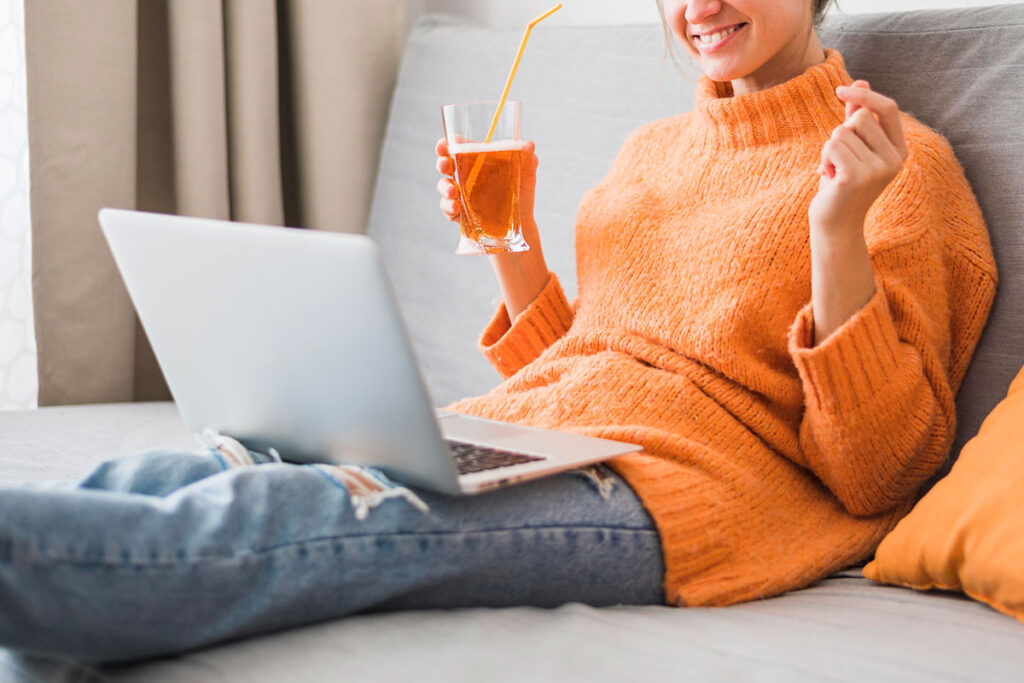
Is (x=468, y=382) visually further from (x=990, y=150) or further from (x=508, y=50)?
(x=990, y=150)

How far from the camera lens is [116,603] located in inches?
30.2

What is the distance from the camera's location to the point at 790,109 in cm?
120

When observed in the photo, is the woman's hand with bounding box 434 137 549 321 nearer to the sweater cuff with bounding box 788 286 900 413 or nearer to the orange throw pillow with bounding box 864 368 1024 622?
the sweater cuff with bounding box 788 286 900 413

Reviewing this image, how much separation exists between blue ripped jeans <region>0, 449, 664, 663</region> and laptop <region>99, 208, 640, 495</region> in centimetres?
4

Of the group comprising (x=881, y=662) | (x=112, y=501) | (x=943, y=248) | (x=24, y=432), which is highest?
(x=943, y=248)

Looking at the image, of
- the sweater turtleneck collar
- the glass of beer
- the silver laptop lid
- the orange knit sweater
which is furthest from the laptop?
the sweater turtleneck collar

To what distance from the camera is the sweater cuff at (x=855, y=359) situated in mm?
1014

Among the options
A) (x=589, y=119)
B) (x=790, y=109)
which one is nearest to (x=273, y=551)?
(x=790, y=109)

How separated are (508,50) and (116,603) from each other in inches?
50.9

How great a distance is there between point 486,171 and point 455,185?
10cm

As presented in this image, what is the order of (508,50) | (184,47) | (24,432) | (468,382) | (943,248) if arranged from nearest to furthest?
(943,248), (24,432), (468,382), (508,50), (184,47)

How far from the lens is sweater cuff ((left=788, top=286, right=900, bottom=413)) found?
1014mm

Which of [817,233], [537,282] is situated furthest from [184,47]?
[817,233]

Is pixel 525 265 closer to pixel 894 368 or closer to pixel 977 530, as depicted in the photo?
pixel 894 368
